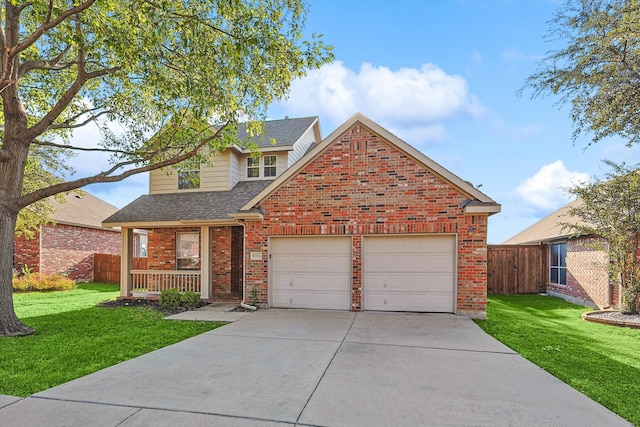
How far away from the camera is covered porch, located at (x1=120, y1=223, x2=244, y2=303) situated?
39.7 ft

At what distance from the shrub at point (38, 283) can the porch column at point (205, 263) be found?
8.61 m

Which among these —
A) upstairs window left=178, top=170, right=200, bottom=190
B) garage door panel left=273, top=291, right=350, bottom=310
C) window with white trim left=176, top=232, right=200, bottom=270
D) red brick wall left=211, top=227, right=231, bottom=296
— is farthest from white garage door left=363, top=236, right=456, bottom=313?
upstairs window left=178, top=170, right=200, bottom=190

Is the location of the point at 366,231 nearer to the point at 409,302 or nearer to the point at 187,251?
the point at 409,302

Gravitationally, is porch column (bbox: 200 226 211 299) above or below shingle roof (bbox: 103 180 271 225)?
below

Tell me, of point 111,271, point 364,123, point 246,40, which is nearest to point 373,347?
point 364,123

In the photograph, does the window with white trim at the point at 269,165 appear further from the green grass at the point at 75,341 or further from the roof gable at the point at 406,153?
the green grass at the point at 75,341

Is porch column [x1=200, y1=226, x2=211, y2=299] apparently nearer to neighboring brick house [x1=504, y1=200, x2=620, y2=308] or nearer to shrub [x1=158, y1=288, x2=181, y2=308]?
shrub [x1=158, y1=288, x2=181, y2=308]

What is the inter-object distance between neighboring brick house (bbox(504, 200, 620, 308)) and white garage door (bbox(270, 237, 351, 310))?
25.0ft

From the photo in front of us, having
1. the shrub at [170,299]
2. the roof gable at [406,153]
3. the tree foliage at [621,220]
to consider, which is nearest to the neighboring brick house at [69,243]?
the shrub at [170,299]

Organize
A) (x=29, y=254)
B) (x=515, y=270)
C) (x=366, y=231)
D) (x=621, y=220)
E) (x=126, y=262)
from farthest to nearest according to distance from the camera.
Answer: (x=29, y=254) < (x=515, y=270) < (x=126, y=262) < (x=621, y=220) < (x=366, y=231)

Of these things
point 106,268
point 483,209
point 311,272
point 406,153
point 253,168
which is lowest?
point 106,268

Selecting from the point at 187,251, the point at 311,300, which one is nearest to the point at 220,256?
the point at 187,251

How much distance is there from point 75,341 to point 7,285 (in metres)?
2.48

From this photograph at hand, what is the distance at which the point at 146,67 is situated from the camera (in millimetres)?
7766
